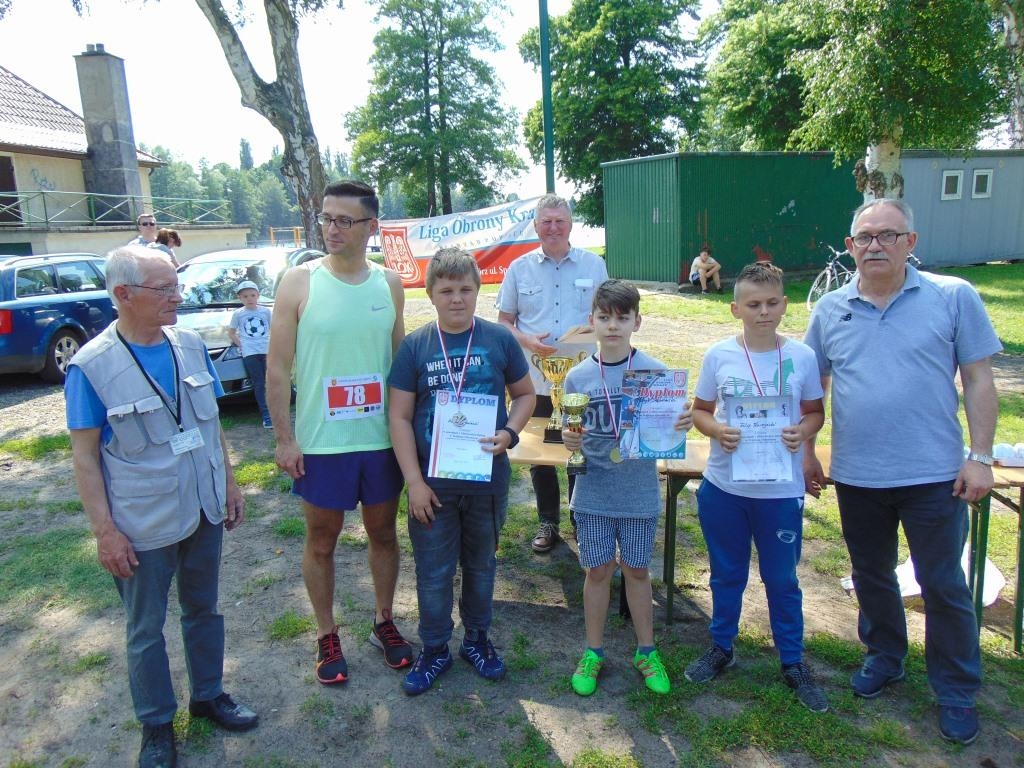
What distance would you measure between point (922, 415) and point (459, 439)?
172 cm

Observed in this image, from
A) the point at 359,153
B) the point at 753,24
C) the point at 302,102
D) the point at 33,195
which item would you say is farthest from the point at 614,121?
the point at 302,102

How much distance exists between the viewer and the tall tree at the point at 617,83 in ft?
100

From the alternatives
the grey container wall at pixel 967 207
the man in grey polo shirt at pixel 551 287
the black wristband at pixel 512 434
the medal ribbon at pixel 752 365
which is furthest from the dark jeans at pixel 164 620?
the grey container wall at pixel 967 207

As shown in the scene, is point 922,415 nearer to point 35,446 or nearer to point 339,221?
point 339,221

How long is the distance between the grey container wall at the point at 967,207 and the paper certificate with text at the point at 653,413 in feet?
61.3

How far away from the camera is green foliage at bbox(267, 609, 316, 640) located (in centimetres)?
353

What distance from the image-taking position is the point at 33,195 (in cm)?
2242

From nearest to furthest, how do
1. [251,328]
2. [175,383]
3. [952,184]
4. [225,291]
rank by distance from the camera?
[175,383] < [251,328] < [225,291] < [952,184]

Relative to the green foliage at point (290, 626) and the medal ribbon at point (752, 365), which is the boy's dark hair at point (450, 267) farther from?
the green foliage at point (290, 626)

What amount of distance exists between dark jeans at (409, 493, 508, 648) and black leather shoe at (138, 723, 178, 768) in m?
1.01

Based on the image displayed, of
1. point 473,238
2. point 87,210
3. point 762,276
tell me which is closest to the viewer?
point 762,276

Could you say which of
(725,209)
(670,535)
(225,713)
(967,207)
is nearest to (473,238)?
(725,209)

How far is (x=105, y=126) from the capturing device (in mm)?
25844

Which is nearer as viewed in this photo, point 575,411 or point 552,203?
point 575,411
